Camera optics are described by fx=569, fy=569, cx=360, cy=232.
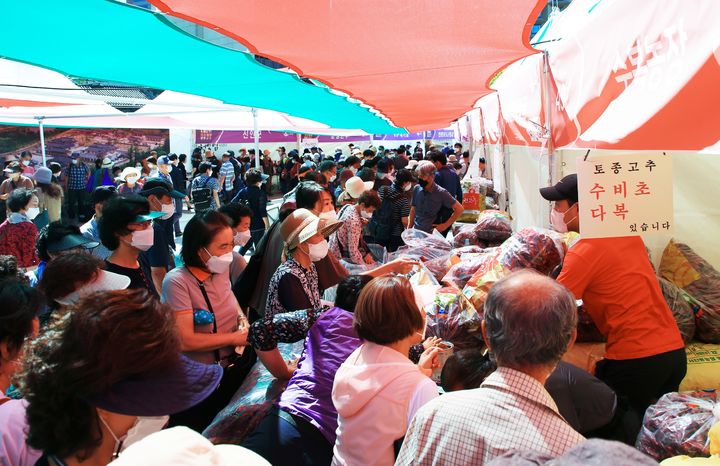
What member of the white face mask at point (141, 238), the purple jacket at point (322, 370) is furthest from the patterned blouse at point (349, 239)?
the purple jacket at point (322, 370)

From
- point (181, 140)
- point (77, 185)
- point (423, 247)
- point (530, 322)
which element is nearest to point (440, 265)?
point (423, 247)

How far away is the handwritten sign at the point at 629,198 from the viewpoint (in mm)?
2621

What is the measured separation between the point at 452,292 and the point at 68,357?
7.98ft

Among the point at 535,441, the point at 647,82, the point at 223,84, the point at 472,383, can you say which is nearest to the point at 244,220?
the point at 223,84

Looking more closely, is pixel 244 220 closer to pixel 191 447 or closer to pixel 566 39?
pixel 566 39

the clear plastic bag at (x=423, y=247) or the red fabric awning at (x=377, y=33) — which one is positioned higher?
the red fabric awning at (x=377, y=33)

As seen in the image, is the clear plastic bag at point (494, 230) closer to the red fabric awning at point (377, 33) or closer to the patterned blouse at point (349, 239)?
the patterned blouse at point (349, 239)

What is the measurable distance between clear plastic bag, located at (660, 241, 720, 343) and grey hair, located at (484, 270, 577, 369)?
2315mm

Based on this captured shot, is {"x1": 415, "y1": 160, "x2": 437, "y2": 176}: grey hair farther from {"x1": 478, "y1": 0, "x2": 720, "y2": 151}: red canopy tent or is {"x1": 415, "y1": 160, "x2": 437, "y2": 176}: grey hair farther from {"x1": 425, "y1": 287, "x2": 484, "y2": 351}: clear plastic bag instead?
{"x1": 425, "y1": 287, "x2": 484, "y2": 351}: clear plastic bag

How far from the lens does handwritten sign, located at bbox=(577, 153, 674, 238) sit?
8.60 ft

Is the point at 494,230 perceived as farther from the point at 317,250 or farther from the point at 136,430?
the point at 136,430

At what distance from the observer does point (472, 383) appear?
246cm

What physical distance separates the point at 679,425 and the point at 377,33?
2.57 metres

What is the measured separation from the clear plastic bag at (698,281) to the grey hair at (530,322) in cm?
232
